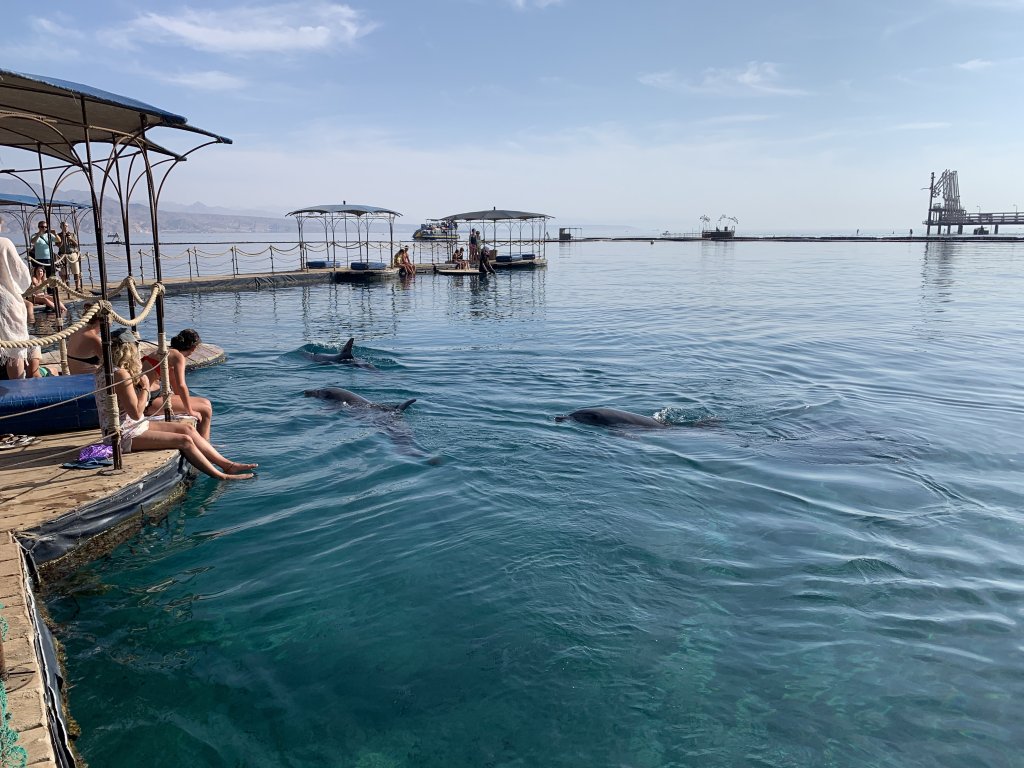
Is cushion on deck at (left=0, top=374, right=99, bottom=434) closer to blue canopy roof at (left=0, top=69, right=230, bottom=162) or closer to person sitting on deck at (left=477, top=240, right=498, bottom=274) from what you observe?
blue canopy roof at (left=0, top=69, right=230, bottom=162)

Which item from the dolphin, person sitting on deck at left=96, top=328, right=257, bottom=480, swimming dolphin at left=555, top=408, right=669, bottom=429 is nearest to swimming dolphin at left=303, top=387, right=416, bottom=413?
the dolphin

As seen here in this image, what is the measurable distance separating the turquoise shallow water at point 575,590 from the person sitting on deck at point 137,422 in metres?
0.55

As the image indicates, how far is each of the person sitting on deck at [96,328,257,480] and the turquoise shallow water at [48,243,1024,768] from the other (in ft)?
1.80

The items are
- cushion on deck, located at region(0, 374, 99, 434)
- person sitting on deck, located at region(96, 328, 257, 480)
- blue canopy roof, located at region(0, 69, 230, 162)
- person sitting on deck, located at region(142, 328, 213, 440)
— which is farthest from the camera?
person sitting on deck, located at region(142, 328, 213, 440)

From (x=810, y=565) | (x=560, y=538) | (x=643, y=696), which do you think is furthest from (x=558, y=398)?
(x=643, y=696)

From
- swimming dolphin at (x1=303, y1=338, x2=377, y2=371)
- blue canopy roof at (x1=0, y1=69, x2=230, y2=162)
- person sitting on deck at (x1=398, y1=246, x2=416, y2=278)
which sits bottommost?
swimming dolphin at (x1=303, y1=338, x2=377, y2=371)

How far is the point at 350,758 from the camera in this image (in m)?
4.18

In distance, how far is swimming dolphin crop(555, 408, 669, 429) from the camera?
35.9 feet

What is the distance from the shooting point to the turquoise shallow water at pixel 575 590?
4.42m

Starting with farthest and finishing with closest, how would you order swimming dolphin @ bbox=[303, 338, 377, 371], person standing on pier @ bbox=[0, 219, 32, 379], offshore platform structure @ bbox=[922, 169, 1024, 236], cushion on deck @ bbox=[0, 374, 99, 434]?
offshore platform structure @ bbox=[922, 169, 1024, 236] → swimming dolphin @ bbox=[303, 338, 377, 371] → person standing on pier @ bbox=[0, 219, 32, 379] → cushion on deck @ bbox=[0, 374, 99, 434]

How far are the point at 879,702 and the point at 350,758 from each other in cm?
353

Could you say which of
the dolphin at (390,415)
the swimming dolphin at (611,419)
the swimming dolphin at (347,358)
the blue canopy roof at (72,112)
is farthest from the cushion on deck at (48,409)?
the swimming dolphin at (347,358)

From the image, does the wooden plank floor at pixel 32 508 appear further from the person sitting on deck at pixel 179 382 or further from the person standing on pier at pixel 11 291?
the person standing on pier at pixel 11 291

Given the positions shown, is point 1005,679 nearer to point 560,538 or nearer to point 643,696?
point 643,696
